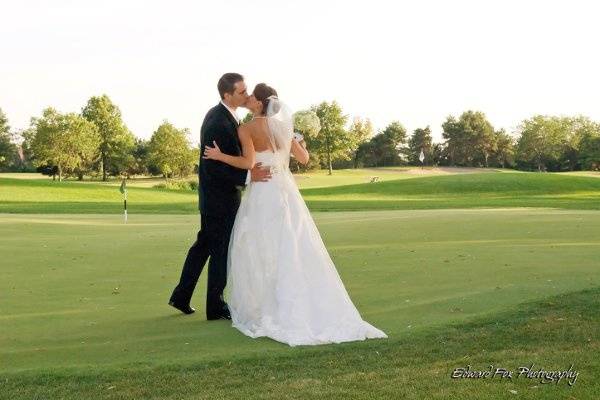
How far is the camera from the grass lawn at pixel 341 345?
514 cm

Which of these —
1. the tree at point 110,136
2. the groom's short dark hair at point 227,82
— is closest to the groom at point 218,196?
the groom's short dark hair at point 227,82

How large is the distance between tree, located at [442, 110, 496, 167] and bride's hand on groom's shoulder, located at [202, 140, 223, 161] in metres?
106

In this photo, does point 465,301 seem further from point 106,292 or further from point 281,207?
point 106,292

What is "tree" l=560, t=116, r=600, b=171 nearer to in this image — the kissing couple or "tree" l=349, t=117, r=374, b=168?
"tree" l=349, t=117, r=374, b=168

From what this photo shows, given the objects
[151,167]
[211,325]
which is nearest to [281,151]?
[211,325]

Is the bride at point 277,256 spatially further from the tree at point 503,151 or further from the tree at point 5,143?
the tree at point 503,151

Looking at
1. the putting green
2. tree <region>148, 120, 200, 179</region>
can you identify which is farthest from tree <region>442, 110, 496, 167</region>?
the putting green

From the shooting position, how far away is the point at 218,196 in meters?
7.84

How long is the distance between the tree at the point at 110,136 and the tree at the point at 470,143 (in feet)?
157

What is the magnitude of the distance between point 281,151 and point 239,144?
0.47 meters

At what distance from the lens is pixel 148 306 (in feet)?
27.5

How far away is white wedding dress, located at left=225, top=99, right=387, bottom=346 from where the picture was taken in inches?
266

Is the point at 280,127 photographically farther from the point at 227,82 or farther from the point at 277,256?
the point at 277,256

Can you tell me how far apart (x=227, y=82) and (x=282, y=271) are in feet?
6.72
